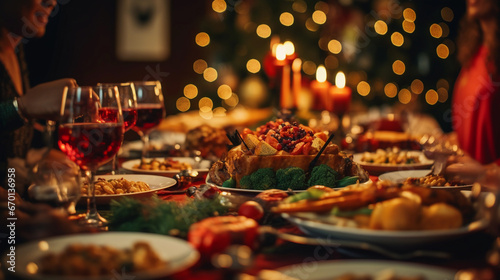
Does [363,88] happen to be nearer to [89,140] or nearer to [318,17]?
[318,17]

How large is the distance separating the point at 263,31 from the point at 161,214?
5585 mm

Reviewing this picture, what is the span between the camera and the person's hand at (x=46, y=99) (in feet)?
5.99

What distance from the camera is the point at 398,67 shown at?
723 centimetres

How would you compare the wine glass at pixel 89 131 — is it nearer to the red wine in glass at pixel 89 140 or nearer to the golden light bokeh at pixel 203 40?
the red wine in glass at pixel 89 140

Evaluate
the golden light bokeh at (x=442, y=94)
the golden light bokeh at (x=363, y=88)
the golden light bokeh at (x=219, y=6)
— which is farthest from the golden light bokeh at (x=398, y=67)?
the golden light bokeh at (x=219, y=6)

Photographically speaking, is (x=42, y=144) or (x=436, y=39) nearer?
(x=42, y=144)

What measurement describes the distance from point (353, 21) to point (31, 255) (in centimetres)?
727

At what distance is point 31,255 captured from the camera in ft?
2.88

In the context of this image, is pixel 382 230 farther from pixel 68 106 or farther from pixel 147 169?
pixel 147 169

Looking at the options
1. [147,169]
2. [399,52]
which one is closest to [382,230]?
[147,169]

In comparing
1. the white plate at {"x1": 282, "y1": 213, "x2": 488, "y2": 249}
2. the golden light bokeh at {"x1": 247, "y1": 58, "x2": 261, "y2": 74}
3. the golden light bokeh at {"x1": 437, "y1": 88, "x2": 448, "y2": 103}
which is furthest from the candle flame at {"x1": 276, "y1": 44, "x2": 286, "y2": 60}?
the golden light bokeh at {"x1": 437, "y1": 88, "x2": 448, "y2": 103}

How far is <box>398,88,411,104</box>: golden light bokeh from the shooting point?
7500 mm

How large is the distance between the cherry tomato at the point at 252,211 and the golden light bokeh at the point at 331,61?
20.2 ft

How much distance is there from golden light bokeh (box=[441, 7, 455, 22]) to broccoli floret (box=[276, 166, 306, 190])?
662cm
